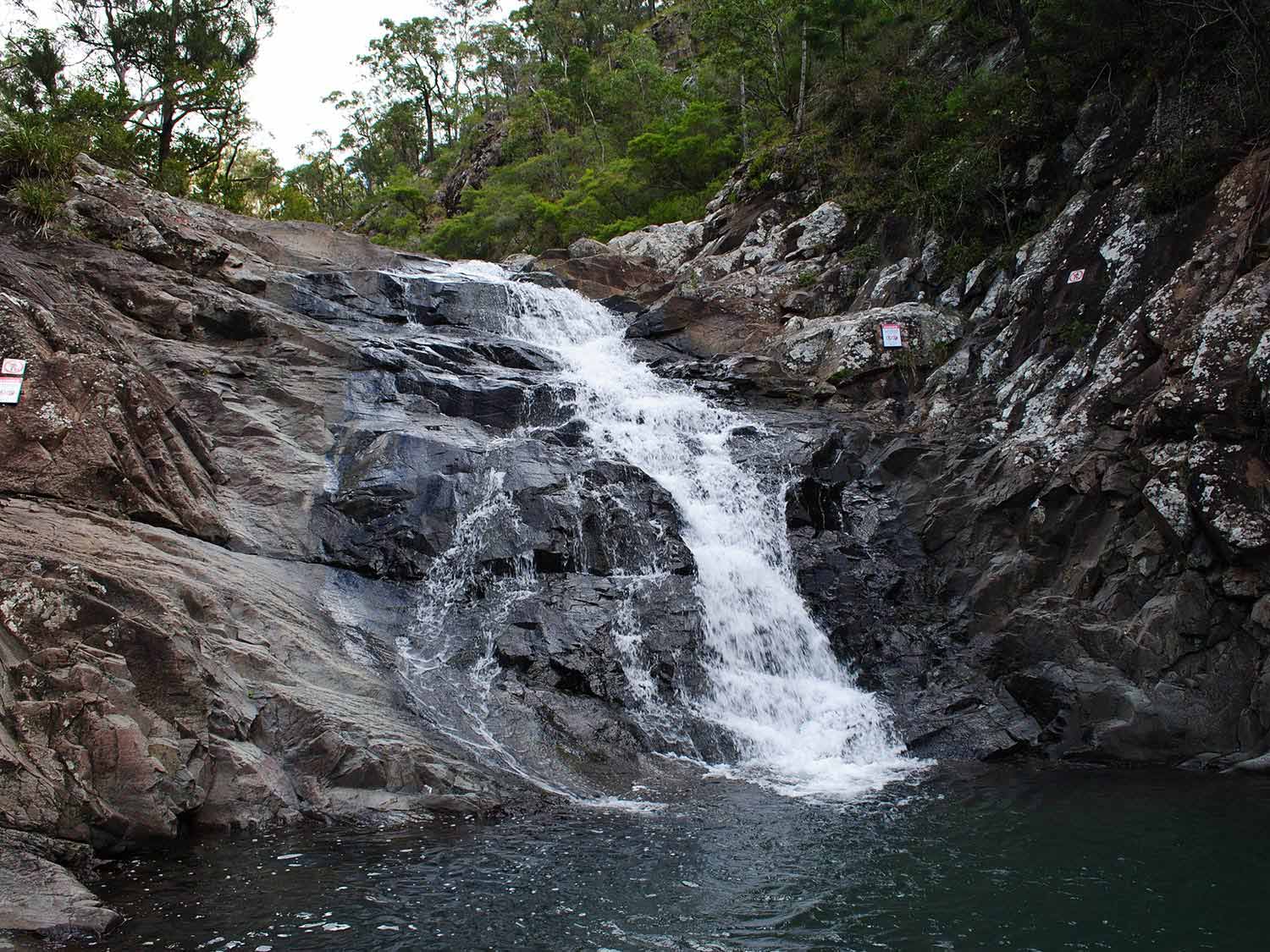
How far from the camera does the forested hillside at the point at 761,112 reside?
1366cm

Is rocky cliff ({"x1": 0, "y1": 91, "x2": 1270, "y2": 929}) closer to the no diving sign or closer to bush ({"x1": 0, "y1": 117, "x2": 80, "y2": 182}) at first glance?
the no diving sign

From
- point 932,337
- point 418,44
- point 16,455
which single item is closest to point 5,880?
point 16,455

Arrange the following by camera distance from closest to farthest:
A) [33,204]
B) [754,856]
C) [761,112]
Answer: [754,856] → [33,204] → [761,112]

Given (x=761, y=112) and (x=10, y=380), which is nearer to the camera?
(x=10, y=380)

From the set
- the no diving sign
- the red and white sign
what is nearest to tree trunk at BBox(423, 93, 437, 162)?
the no diving sign

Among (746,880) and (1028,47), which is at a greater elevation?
(1028,47)

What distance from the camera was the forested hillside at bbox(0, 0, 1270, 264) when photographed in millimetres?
13656

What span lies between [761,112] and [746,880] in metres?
27.3

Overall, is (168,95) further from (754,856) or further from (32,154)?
(754,856)

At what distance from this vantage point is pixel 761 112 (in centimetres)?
→ 2848

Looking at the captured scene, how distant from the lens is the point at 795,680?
10898 mm

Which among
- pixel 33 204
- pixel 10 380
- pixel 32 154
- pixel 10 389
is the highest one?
pixel 32 154

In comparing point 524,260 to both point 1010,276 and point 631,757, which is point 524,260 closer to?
point 1010,276

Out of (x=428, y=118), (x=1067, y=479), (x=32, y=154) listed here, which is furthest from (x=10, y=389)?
(x=428, y=118)
